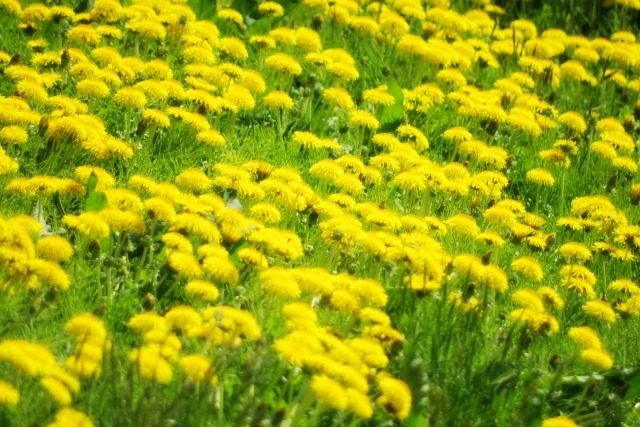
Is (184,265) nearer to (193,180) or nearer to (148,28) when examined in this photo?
(193,180)

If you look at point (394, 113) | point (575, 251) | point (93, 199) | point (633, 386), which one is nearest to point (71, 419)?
point (93, 199)

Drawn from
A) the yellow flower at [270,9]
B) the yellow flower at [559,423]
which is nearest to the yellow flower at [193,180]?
the yellow flower at [559,423]

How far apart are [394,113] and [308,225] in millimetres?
1268

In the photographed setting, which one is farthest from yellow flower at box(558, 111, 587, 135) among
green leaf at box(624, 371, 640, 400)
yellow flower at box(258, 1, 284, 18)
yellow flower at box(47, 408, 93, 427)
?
yellow flower at box(47, 408, 93, 427)

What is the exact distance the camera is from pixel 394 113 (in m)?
5.20

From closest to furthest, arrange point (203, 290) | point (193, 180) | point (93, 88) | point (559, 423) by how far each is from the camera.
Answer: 1. point (559, 423)
2. point (203, 290)
3. point (193, 180)
4. point (93, 88)

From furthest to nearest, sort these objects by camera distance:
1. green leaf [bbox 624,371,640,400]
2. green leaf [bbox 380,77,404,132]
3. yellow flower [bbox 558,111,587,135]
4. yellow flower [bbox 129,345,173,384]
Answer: yellow flower [bbox 558,111,587,135], green leaf [bbox 380,77,404,132], green leaf [bbox 624,371,640,400], yellow flower [bbox 129,345,173,384]

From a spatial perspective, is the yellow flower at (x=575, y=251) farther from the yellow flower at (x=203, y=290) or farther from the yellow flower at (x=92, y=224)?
the yellow flower at (x=92, y=224)

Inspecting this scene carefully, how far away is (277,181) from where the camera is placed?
13.1ft

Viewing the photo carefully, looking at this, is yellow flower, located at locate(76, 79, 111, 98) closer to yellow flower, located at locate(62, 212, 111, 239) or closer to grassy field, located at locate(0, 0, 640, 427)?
grassy field, located at locate(0, 0, 640, 427)

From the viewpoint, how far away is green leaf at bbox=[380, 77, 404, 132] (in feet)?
17.1

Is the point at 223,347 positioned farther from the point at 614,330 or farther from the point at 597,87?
the point at 597,87

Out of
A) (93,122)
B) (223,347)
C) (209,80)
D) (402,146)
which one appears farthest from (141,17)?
(223,347)

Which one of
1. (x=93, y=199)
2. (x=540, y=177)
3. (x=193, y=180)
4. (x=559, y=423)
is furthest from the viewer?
(x=540, y=177)
